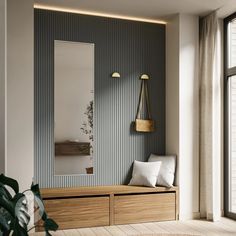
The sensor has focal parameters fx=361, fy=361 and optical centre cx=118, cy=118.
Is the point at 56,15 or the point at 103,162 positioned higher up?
the point at 56,15

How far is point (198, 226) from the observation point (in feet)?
14.4

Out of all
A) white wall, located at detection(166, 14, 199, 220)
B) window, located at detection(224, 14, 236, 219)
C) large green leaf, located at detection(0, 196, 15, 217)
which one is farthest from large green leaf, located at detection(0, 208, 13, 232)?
window, located at detection(224, 14, 236, 219)

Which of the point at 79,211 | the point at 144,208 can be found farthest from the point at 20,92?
the point at 144,208

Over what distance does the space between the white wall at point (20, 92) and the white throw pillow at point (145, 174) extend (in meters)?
1.39

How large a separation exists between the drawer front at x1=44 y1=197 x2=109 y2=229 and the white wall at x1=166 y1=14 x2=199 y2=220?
3.47 feet

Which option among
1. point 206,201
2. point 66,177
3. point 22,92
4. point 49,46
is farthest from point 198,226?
point 49,46

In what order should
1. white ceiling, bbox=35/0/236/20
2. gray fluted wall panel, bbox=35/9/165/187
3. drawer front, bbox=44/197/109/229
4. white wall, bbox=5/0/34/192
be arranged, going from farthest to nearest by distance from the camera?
gray fluted wall panel, bbox=35/9/165/187 < white ceiling, bbox=35/0/236/20 < drawer front, bbox=44/197/109/229 < white wall, bbox=5/0/34/192

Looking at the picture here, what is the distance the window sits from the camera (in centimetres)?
476

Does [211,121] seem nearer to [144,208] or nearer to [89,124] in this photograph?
[144,208]

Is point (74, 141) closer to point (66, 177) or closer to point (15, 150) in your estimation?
point (66, 177)

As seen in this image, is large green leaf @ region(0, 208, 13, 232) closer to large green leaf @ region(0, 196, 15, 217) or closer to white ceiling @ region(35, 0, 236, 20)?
large green leaf @ region(0, 196, 15, 217)

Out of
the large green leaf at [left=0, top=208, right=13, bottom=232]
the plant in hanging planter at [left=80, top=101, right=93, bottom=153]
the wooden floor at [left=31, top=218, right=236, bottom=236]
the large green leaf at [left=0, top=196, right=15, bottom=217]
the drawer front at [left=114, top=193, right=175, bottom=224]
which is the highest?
the plant in hanging planter at [left=80, top=101, right=93, bottom=153]

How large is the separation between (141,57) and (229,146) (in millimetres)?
1700

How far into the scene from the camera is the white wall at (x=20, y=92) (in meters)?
4.04
